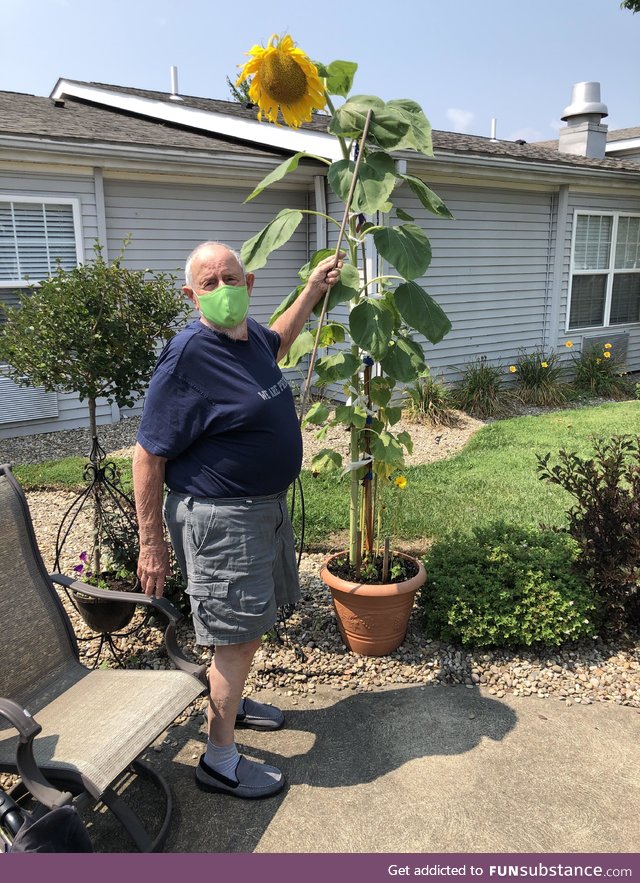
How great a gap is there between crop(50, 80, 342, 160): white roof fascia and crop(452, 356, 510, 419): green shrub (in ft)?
10.9

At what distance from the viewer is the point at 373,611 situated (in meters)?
3.15

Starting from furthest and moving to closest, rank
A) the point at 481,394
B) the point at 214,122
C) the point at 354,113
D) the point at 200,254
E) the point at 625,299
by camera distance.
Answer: the point at 625,299
the point at 214,122
the point at 481,394
the point at 354,113
the point at 200,254

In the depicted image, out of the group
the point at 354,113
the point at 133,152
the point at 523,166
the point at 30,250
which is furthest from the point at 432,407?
the point at 354,113

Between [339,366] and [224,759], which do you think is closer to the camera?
[224,759]

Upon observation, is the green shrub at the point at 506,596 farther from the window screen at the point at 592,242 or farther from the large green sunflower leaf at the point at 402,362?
the window screen at the point at 592,242

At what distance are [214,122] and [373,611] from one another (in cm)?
818

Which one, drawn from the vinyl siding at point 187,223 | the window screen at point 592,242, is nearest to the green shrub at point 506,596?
the vinyl siding at point 187,223

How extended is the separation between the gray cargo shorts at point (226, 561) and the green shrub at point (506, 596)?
128 centimetres

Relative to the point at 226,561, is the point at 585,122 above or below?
above

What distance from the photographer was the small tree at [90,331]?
3393 mm

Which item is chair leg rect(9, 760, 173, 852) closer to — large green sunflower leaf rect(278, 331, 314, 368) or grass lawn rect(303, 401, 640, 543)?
large green sunflower leaf rect(278, 331, 314, 368)

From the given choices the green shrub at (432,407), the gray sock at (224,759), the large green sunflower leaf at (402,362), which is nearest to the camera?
the gray sock at (224,759)

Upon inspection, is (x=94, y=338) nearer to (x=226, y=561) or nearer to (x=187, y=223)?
(x=226, y=561)

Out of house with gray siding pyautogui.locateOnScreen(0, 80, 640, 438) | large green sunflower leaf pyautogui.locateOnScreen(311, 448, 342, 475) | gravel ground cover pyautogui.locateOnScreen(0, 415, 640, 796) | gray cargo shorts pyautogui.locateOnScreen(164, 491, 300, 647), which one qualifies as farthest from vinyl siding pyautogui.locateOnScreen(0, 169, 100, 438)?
gray cargo shorts pyautogui.locateOnScreen(164, 491, 300, 647)
